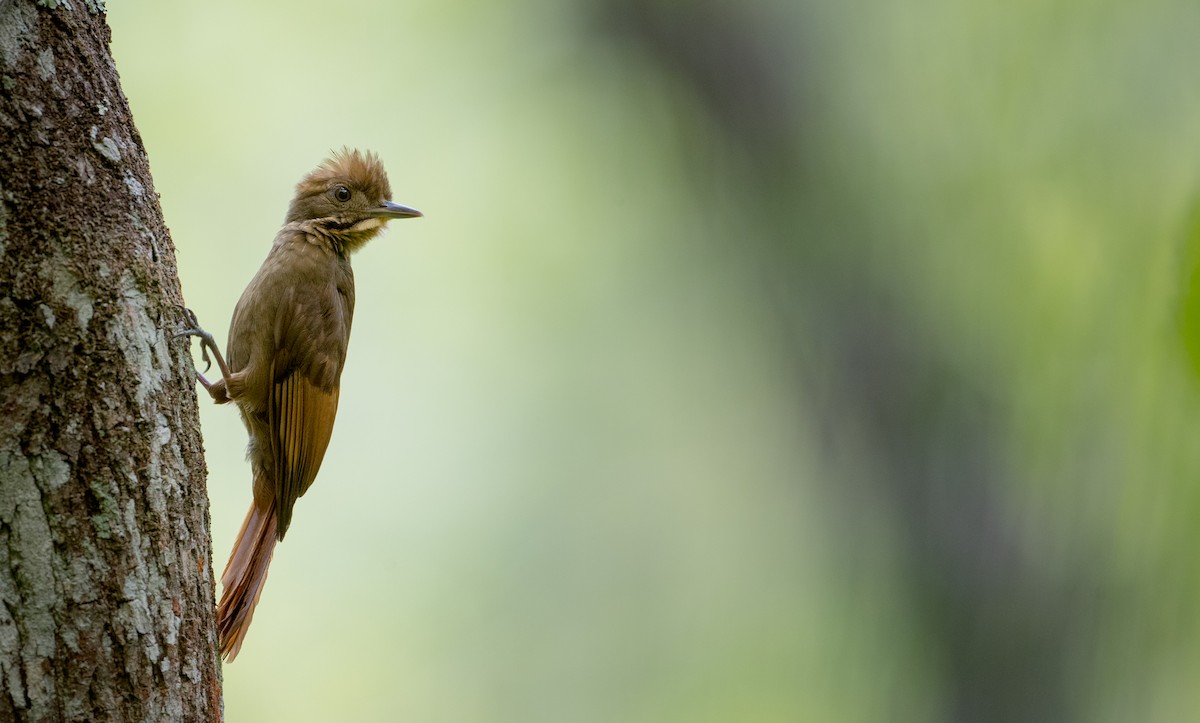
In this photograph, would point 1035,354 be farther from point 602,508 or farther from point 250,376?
point 250,376

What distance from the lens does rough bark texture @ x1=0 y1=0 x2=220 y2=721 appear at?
1.39m

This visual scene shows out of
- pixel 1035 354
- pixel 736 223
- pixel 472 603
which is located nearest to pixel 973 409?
pixel 1035 354

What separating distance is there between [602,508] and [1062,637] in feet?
7.00

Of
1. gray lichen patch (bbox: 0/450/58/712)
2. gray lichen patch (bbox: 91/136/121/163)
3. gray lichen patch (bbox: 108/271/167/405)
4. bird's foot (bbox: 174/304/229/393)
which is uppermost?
gray lichen patch (bbox: 91/136/121/163)

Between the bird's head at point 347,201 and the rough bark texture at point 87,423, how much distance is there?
143 centimetres

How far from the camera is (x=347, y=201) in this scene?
312cm

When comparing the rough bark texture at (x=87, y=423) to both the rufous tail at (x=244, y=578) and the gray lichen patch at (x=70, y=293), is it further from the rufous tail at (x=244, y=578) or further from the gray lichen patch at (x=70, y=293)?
the rufous tail at (x=244, y=578)

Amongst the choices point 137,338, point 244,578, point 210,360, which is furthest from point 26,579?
point 210,360

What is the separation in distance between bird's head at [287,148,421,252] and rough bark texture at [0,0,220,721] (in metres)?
1.43

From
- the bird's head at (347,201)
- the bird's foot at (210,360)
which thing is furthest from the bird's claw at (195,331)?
the bird's head at (347,201)

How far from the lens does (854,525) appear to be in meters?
3.69

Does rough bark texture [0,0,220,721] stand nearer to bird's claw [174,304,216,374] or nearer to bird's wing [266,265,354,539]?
bird's claw [174,304,216,374]

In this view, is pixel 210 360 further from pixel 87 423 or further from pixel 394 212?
pixel 87 423

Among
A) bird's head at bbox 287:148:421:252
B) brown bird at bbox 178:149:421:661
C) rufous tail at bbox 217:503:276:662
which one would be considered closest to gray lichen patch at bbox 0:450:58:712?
rufous tail at bbox 217:503:276:662
